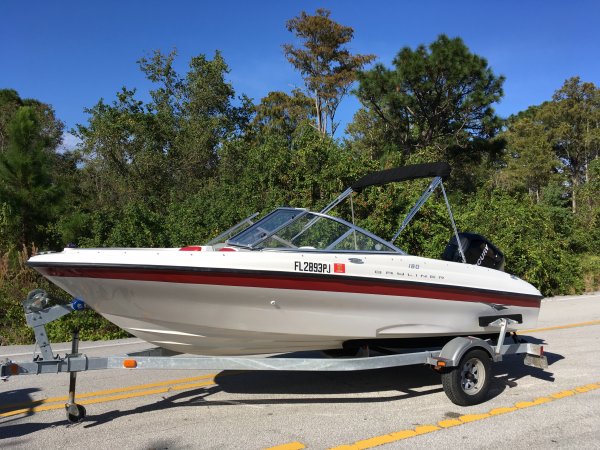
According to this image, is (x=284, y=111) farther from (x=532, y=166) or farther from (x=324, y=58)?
(x=532, y=166)

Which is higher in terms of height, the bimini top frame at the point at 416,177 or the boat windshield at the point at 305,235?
the bimini top frame at the point at 416,177

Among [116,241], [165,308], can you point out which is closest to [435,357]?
[165,308]

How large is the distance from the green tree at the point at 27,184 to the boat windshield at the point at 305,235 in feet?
34.5

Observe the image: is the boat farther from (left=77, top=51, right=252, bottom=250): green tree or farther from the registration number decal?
(left=77, top=51, right=252, bottom=250): green tree

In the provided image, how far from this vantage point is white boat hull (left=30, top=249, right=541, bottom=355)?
4289mm

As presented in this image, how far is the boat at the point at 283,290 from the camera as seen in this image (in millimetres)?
4309

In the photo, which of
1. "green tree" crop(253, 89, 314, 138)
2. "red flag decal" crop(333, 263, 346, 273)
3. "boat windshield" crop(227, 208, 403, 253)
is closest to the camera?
"red flag decal" crop(333, 263, 346, 273)

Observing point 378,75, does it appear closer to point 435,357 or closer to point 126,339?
point 126,339

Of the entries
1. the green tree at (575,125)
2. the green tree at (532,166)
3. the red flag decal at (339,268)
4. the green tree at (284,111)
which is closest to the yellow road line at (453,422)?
the red flag decal at (339,268)

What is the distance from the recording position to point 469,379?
534cm

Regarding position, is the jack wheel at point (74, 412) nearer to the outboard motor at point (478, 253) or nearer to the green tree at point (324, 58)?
the outboard motor at point (478, 253)

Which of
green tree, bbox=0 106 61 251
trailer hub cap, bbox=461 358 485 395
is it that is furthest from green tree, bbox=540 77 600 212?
trailer hub cap, bbox=461 358 485 395

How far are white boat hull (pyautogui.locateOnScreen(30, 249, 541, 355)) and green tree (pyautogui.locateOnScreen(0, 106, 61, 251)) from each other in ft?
34.1

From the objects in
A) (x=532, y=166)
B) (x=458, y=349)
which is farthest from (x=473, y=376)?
(x=532, y=166)
